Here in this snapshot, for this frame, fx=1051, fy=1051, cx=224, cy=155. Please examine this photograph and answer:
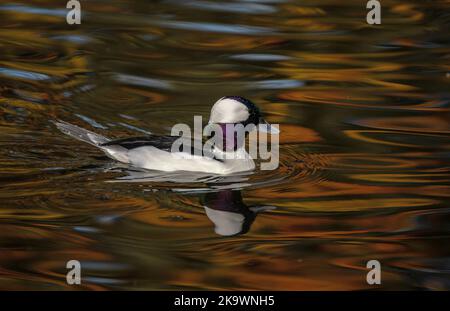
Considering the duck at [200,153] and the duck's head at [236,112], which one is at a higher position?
the duck's head at [236,112]

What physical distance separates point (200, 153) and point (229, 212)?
3.83 ft

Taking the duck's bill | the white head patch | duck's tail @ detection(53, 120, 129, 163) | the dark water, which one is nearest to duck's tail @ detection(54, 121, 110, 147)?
duck's tail @ detection(53, 120, 129, 163)

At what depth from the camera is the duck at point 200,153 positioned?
9.06 metres

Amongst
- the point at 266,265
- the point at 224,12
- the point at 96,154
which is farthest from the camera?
the point at 224,12

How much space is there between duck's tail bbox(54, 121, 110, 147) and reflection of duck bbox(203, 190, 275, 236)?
148 cm

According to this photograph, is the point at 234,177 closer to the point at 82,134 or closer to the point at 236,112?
the point at 236,112

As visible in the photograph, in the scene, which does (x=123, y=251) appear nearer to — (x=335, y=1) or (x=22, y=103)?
(x=22, y=103)

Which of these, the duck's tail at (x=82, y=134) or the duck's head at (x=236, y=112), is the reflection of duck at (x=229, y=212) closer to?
the duck's head at (x=236, y=112)

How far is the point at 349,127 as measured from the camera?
33.1 ft

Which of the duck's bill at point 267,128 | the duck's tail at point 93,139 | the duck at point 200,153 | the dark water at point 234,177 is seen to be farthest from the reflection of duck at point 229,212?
the duck's tail at point 93,139

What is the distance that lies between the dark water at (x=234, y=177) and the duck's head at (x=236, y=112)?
0.49 m

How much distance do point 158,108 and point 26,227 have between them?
333cm

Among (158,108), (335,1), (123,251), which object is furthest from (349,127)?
(335,1)

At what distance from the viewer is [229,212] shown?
8.07 m
